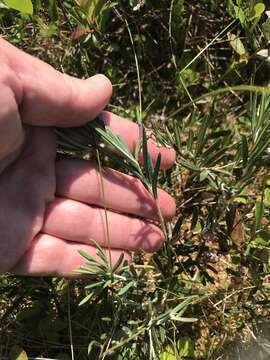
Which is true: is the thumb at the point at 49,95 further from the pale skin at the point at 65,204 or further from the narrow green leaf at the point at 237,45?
the narrow green leaf at the point at 237,45

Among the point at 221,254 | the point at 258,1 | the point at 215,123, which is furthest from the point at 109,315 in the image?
the point at 258,1

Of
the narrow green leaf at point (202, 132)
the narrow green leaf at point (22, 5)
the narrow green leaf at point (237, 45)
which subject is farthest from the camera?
the narrow green leaf at point (237, 45)

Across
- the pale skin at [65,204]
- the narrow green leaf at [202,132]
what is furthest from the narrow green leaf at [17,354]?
the narrow green leaf at [202,132]

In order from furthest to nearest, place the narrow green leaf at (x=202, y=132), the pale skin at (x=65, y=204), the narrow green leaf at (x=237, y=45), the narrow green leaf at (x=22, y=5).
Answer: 1. the narrow green leaf at (x=237, y=45)
2. the narrow green leaf at (x=22, y=5)
3. the pale skin at (x=65, y=204)
4. the narrow green leaf at (x=202, y=132)

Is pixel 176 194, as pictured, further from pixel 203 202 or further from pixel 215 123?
pixel 215 123

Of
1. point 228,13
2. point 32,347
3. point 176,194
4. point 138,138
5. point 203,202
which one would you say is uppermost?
point 228,13

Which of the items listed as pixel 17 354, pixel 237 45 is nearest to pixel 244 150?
pixel 237 45

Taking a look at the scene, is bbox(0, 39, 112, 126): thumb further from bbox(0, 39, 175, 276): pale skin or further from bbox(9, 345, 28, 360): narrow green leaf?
bbox(9, 345, 28, 360): narrow green leaf

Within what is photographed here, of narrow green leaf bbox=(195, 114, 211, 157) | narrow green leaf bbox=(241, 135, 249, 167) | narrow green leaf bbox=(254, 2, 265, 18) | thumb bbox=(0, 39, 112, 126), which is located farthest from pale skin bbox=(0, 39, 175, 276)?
narrow green leaf bbox=(254, 2, 265, 18)
